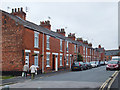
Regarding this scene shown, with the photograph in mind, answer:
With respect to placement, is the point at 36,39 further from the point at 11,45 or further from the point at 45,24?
the point at 45,24

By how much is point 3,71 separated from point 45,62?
21.1ft

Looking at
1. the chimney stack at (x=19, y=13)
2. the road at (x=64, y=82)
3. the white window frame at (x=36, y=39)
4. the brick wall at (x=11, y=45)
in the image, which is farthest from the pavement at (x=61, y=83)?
the chimney stack at (x=19, y=13)

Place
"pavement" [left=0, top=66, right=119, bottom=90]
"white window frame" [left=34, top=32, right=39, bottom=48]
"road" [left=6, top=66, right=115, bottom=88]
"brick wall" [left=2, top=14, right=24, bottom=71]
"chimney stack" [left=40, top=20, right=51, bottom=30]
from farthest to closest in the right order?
"chimney stack" [left=40, top=20, right=51, bottom=30]
"white window frame" [left=34, top=32, right=39, bottom=48]
"brick wall" [left=2, top=14, right=24, bottom=71]
"road" [left=6, top=66, right=115, bottom=88]
"pavement" [left=0, top=66, right=119, bottom=90]

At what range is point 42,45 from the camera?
2388 cm

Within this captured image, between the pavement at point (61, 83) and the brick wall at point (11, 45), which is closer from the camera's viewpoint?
the pavement at point (61, 83)

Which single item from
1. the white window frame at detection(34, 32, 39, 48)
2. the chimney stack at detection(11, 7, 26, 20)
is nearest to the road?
the white window frame at detection(34, 32, 39, 48)

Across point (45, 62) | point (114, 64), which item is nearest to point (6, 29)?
point (45, 62)

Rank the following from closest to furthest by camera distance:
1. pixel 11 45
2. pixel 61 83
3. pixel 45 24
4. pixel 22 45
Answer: pixel 61 83
pixel 22 45
pixel 11 45
pixel 45 24

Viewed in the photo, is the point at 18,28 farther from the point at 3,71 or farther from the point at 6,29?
the point at 3,71

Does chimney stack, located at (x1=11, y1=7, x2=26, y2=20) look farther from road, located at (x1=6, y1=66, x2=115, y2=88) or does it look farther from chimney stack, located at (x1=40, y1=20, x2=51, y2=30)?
road, located at (x1=6, y1=66, x2=115, y2=88)

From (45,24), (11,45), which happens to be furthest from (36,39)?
(45,24)

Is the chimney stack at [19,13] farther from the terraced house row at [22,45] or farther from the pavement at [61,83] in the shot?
the pavement at [61,83]

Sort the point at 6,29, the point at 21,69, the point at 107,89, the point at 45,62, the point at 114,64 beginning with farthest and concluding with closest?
the point at 114,64, the point at 45,62, the point at 6,29, the point at 21,69, the point at 107,89

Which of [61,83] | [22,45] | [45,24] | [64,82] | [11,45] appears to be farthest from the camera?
[45,24]
